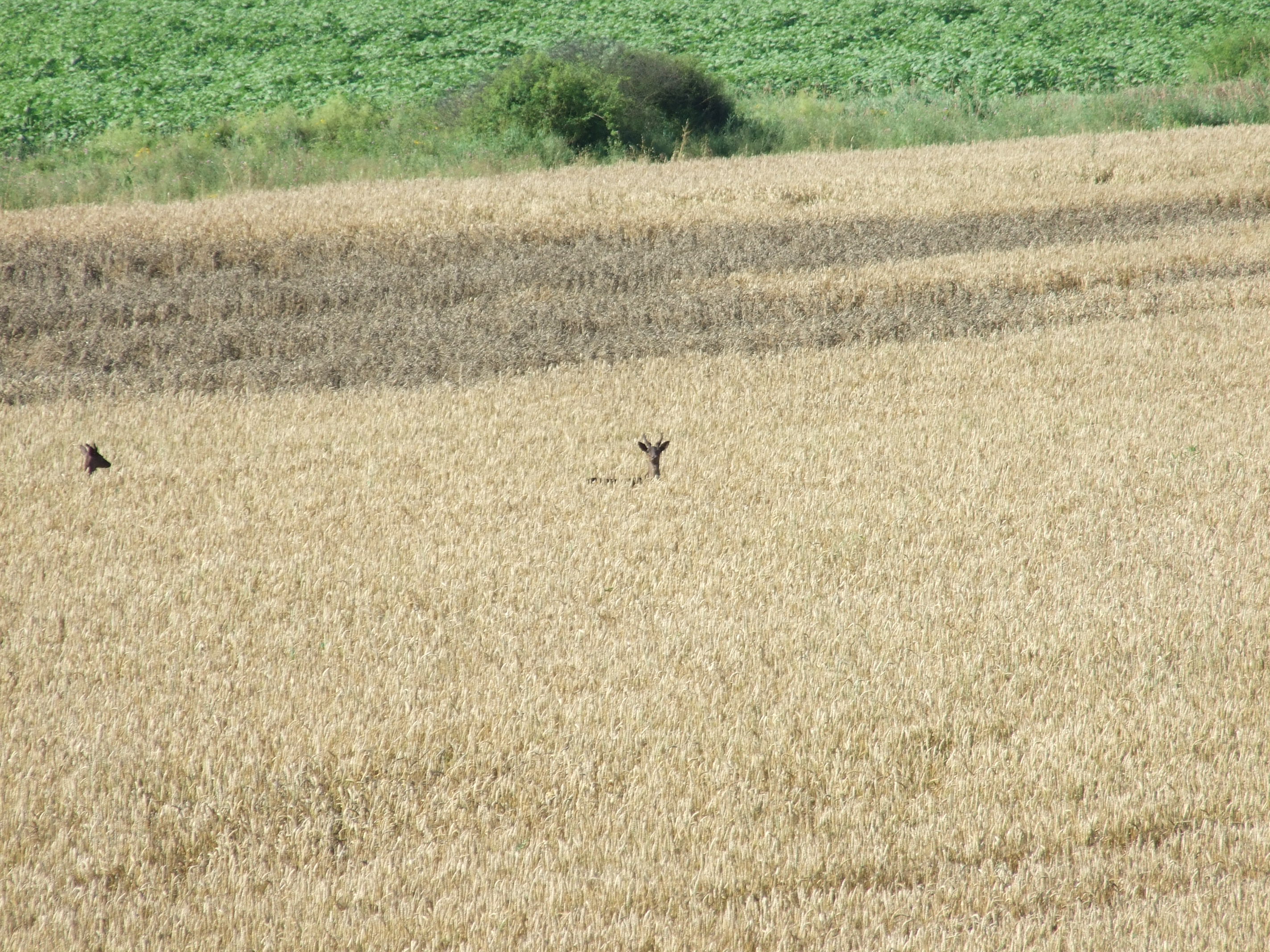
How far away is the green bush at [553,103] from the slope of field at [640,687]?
43.0 ft

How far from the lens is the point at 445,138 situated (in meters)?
19.2

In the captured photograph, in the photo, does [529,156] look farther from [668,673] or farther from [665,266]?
[668,673]

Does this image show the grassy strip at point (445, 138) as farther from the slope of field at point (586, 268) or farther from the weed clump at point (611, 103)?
the slope of field at point (586, 268)

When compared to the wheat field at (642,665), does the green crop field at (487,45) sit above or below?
above

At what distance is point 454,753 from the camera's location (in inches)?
138

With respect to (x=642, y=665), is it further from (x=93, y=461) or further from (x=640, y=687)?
(x=93, y=461)

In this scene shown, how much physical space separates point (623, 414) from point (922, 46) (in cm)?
2550

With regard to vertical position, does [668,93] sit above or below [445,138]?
above

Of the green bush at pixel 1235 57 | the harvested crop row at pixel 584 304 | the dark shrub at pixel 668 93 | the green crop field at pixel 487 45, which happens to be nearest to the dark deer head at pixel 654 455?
the harvested crop row at pixel 584 304

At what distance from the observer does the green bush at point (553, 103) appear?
18766 millimetres

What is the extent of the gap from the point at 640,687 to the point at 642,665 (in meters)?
0.15

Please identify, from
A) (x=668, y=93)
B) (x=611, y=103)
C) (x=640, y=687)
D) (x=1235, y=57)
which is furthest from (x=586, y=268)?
(x=1235, y=57)

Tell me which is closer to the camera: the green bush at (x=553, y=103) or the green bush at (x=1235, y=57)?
the green bush at (x=553, y=103)

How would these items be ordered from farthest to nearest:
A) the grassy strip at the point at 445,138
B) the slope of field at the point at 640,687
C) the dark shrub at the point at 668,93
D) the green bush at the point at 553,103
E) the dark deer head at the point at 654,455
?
1. the dark shrub at the point at 668,93
2. the green bush at the point at 553,103
3. the grassy strip at the point at 445,138
4. the dark deer head at the point at 654,455
5. the slope of field at the point at 640,687
